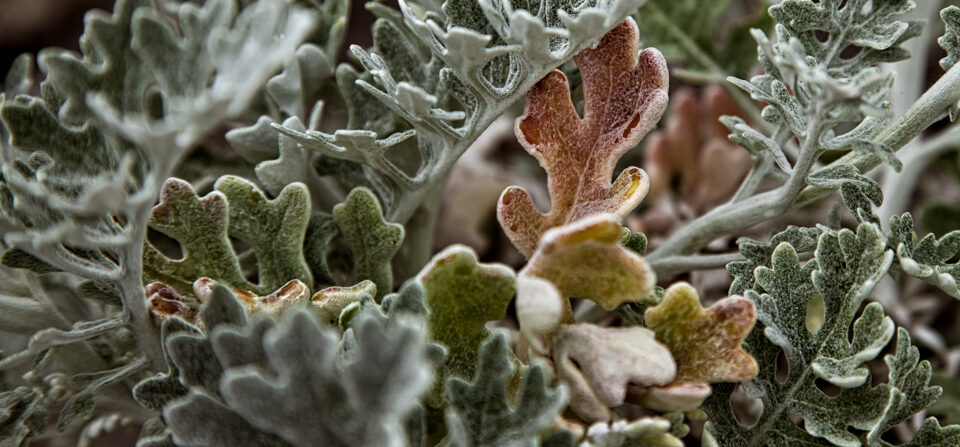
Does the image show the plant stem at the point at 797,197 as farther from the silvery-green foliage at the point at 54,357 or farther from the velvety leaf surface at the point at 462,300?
the silvery-green foliage at the point at 54,357

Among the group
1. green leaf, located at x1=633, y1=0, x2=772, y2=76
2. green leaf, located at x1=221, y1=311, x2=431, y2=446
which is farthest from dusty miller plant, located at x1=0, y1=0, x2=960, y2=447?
green leaf, located at x1=633, y1=0, x2=772, y2=76

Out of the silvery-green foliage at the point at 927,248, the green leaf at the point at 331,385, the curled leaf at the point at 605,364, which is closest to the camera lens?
the green leaf at the point at 331,385

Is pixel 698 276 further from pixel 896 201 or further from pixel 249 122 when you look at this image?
pixel 249 122

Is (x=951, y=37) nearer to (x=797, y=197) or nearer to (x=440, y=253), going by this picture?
(x=797, y=197)

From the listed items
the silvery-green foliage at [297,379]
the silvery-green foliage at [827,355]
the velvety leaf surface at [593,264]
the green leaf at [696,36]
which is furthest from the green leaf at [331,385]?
the green leaf at [696,36]

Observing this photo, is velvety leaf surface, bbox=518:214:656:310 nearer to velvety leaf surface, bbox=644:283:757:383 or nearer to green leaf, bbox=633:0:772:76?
velvety leaf surface, bbox=644:283:757:383

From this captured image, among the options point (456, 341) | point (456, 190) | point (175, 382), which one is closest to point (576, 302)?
point (456, 190)
